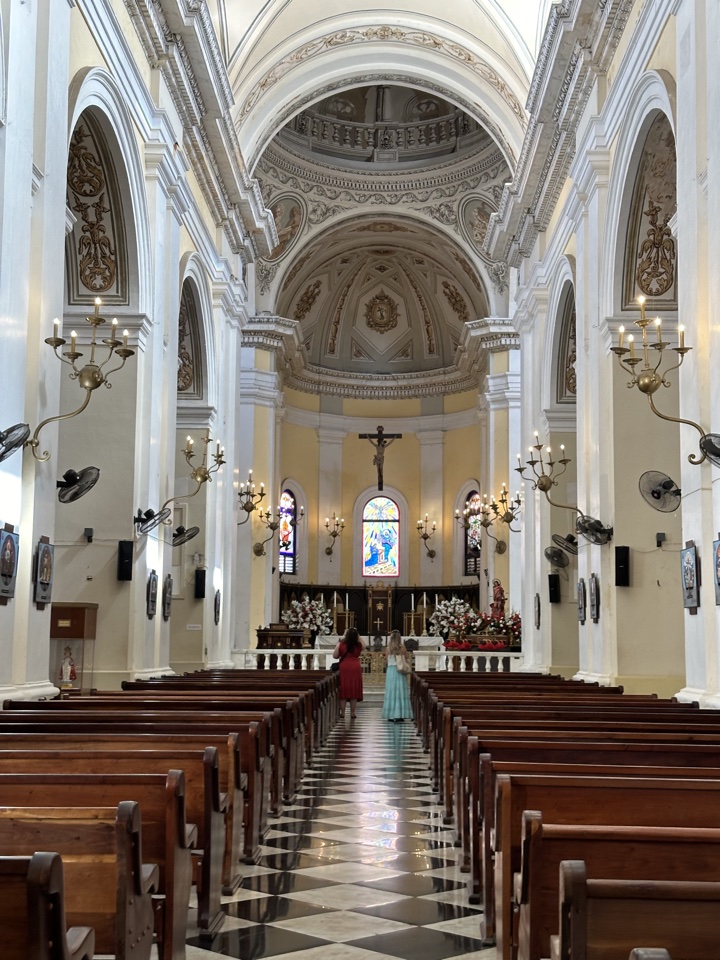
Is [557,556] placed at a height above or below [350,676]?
above

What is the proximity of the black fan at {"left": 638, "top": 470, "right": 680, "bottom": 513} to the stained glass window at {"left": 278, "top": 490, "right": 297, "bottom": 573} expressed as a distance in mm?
19003

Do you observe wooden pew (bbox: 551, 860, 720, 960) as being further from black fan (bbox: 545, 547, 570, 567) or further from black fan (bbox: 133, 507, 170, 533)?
black fan (bbox: 545, 547, 570, 567)

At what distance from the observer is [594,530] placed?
11398mm

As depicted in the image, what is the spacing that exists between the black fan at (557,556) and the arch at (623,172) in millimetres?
4310

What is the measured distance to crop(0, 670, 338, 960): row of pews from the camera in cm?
257

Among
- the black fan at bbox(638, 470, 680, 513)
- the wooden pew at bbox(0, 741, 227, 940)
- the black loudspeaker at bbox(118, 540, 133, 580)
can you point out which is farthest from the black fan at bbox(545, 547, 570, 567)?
the wooden pew at bbox(0, 741, 227, 940)

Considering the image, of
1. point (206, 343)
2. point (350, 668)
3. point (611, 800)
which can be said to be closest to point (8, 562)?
point (611, 800)

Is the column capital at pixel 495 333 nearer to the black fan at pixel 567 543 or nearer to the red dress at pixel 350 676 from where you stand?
the black fan at pixel 567 543

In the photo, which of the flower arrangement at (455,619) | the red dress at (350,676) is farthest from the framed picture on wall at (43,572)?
the flower arrangement at (455,619)

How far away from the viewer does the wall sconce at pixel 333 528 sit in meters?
30.4

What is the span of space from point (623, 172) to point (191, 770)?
8.82 metres

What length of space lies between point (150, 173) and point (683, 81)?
6.04m

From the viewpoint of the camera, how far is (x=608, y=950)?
7.55 ft

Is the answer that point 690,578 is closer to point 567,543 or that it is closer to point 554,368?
A: point 567,543
